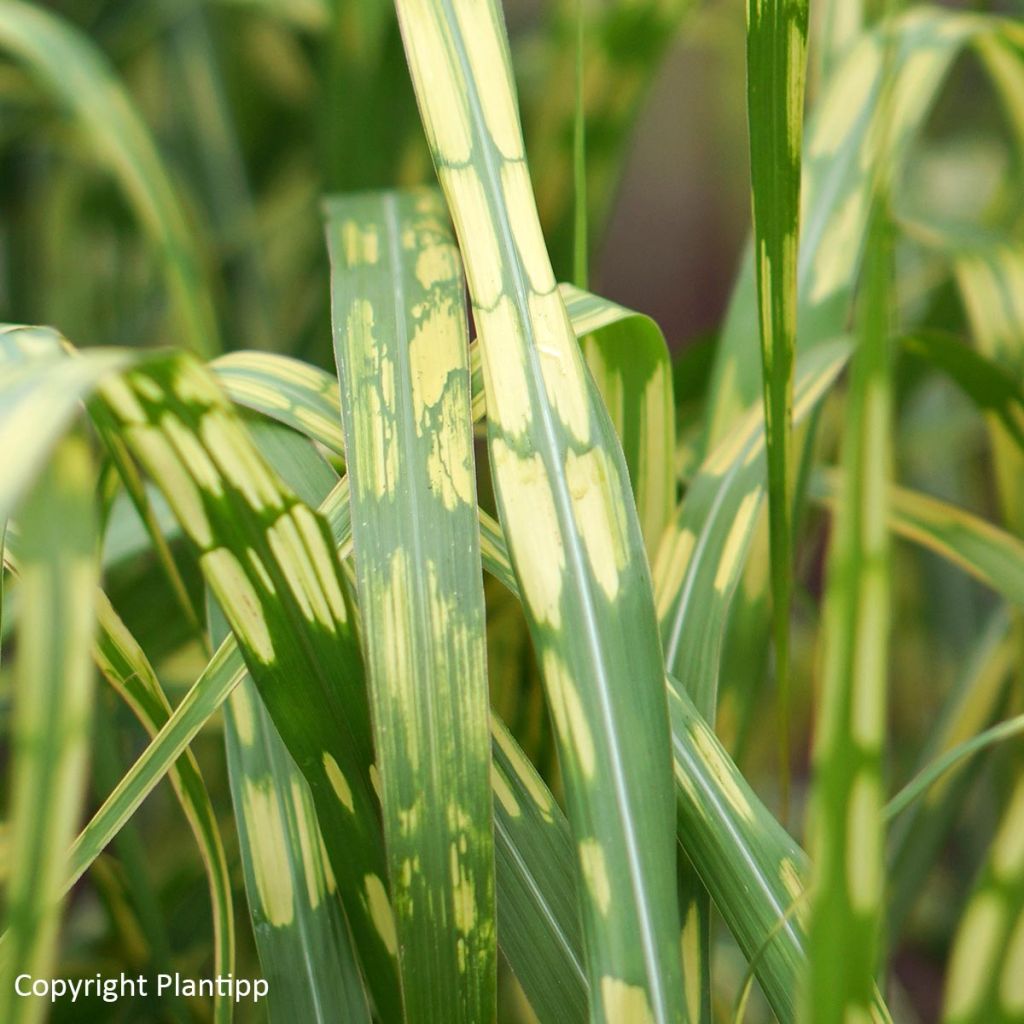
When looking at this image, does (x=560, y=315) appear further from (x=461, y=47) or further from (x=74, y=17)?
(x=74, y=17)

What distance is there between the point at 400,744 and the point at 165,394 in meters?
0.09

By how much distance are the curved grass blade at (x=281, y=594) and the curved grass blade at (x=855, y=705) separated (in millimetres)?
122

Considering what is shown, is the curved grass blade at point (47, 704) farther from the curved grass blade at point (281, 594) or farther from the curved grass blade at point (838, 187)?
the curved grass blade at point (838, 187)

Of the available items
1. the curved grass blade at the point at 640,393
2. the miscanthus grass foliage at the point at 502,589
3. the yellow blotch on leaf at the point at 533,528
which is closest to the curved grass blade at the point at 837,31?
the miscanthus grass foliage at the point at 502,589

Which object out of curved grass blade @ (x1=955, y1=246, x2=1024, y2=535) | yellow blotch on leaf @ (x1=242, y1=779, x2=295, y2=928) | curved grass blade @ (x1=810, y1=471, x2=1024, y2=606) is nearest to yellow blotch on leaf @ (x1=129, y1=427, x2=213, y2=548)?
yellow blotch on leaf @ (x1=242, y1=779, x2=295, y2=928)

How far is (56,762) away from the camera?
0.18m

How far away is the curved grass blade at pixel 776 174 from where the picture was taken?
0.84 ft

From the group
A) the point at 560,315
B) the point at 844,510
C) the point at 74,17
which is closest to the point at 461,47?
the point at 560,315

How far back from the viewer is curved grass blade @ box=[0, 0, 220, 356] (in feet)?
1.43

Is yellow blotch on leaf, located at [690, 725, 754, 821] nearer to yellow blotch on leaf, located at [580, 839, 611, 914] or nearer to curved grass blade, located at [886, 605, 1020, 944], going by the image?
yellow blotch on leaf, located at [580, 839, 611, 914]

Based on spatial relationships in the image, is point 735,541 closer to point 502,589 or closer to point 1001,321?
point 502,589

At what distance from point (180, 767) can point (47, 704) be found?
0.34ft

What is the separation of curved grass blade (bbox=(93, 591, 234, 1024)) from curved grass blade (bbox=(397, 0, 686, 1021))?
11 cm

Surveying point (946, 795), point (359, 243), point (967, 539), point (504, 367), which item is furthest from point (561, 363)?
point (946, 795)
